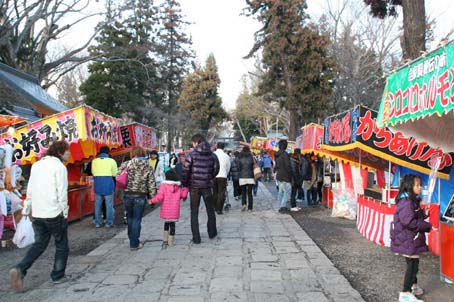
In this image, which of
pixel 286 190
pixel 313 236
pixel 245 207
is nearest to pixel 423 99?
pixel 313 236

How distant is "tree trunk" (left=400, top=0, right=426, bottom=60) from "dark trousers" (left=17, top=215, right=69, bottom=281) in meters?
7.98

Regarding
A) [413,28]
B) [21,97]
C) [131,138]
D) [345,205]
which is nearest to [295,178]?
[345,205]

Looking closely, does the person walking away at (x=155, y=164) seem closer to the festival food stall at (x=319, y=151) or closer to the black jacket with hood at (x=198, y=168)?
the festival food stall at (x=319, y=151)

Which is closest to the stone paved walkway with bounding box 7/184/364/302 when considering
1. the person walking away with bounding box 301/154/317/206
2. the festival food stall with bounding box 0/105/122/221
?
the festival food stall with bounding box 0/105/122/221

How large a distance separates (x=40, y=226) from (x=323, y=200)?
34.1ft

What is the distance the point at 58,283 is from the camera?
5609mm

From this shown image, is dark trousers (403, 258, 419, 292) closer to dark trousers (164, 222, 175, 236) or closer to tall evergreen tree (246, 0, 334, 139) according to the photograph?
dark trousers (164, 222, 175, 236)

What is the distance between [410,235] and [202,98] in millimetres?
46480

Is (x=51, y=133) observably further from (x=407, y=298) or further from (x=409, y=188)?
(x=407, y=298)

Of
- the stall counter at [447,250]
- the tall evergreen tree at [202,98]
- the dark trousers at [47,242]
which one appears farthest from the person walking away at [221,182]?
the tall evergreen tree at [202,98]

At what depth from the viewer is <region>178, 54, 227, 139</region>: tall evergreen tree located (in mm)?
49719

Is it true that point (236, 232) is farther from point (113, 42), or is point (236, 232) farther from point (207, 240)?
point (113, 42)

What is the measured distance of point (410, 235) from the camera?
4.88m

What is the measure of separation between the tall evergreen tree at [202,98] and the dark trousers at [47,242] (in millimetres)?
43195
